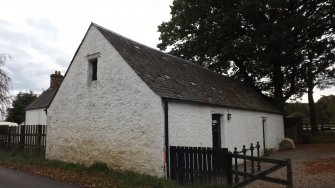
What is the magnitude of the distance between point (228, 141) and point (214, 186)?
5795mm

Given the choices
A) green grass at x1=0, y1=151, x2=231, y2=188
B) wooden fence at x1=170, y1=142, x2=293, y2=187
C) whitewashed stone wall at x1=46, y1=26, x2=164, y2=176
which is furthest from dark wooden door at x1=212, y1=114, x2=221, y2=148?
green grass at x1=0, y1=151, x2=231, y2=188

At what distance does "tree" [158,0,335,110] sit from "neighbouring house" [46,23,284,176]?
29.1ft

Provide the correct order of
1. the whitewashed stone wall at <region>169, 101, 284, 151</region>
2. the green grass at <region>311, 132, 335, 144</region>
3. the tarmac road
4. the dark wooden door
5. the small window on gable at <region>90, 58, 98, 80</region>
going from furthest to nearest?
the green grass at <region>311, 132, 335, 144</region>
the dark wooden door
the small window on gable at <region>90, 58, 98, 80</region>
the whitewashed stone wall at <region>169, 101, 284, 151</region>
the tarmac road

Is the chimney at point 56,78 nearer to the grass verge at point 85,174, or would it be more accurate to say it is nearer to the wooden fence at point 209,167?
the grass verge at point 85,174

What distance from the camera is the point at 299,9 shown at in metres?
24.0

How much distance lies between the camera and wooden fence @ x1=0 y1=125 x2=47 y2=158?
631 inches

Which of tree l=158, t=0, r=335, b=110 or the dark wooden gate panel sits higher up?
tree l=158, t=0, r=335, b=110

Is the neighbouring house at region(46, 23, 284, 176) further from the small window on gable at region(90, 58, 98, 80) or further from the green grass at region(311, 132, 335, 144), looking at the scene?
the green grass at region(311, 132, 335, 144)

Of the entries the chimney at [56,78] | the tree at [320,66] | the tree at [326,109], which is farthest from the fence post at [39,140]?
the tree at [326,109]

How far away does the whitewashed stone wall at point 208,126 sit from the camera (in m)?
11.3

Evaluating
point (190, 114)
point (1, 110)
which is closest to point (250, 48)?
point (190, 114)

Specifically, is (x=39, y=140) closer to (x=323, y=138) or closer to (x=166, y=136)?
(x=166, y=136)

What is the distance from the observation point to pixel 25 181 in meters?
9.93

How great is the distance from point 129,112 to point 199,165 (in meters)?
3.60
